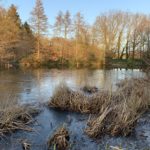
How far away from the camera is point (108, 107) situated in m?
10.5

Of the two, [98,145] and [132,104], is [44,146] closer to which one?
[98,145]

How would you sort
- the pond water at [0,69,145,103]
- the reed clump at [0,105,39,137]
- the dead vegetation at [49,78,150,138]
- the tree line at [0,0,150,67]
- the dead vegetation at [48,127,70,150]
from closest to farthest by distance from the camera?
the dead vegetation at [48,127,70,150] < the reed clump at [0,105,39,137] < the dead vegetation at [49,78,150,138] < the pond water at [0,69,145,103] < the tree line at [0,0,150,67]

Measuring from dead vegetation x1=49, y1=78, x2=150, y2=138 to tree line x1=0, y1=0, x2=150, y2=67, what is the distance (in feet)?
97.5

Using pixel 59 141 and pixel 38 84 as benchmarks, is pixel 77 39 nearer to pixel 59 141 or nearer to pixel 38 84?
pixel 38 84

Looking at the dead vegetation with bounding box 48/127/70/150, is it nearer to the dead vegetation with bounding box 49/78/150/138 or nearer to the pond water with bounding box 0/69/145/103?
the dead vegetation with bounding box 49/78/150/138

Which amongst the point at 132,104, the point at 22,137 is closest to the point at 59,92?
the point at 132,104

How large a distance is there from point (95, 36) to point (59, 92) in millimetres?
39203

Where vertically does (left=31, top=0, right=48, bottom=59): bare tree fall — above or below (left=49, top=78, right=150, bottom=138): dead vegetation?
above

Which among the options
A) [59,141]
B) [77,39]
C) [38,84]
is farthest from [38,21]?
[59,141]

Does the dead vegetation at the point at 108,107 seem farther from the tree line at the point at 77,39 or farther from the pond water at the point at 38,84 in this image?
the tree line at the point at 77,39

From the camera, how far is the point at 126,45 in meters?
55.5

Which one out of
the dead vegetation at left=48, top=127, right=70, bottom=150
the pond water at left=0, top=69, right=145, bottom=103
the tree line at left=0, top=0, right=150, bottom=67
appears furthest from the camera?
the tree line at left=0, top=0, right=150, bottom=67

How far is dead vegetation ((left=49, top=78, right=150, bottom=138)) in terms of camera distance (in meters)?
8.65

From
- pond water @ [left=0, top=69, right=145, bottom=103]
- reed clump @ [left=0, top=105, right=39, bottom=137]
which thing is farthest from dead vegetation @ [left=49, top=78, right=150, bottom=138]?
reed clump @ [left=0, top=105, right=39, bottom=137]
